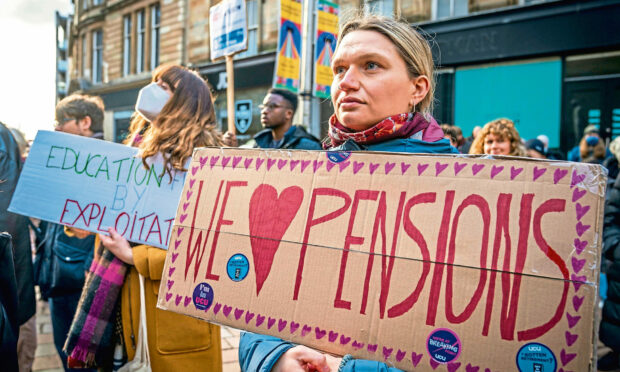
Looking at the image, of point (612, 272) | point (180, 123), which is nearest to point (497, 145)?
point (612, 272)

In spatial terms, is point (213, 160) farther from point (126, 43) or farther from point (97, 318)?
point (126, 43)

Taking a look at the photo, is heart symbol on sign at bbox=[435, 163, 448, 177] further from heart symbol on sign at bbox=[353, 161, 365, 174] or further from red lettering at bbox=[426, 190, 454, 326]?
heart symbol on sign at bbox=[353, 161, 365, 174]

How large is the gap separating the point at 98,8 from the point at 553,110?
20564mm

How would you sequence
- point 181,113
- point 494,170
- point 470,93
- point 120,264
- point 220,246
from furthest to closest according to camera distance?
1. point 470,93
2. point 181,113
3. point 120,264
4. point 220,246
5. point 494,170

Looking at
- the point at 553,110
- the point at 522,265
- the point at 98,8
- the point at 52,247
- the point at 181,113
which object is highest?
the point at 98,8

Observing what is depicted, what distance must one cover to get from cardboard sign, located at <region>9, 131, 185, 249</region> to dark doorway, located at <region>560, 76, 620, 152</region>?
854 cm

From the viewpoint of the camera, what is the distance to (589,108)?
8.43 meters

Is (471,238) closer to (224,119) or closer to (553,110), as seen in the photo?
(553,110)

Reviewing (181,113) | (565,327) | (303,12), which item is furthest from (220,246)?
(303,12)

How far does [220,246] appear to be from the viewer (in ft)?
4.17

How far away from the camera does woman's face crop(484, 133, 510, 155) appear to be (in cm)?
380

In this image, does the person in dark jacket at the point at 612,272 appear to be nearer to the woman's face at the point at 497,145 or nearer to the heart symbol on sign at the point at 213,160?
the woman's face at the point at 497,145

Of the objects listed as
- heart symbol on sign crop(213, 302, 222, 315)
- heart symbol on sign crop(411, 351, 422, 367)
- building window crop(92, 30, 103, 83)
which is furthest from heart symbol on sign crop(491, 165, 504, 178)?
building window crop(92, 30, 103, 83)

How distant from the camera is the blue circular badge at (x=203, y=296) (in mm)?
1248
